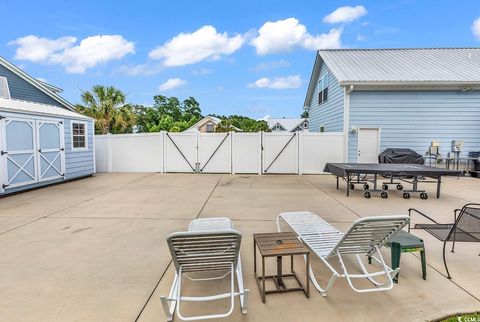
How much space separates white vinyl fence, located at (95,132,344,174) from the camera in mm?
11758

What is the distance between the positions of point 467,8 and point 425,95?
7003 mm

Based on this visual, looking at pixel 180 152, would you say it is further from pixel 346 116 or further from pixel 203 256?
pixel 203 256

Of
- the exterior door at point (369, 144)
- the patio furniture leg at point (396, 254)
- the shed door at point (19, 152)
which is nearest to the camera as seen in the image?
the patio furniture leg at point (396, 254)

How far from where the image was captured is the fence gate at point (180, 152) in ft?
40.8

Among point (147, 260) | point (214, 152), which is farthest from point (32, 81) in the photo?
point (147, 260)

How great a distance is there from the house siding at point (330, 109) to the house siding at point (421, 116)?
2.24 feet

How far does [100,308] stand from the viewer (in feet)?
8.03

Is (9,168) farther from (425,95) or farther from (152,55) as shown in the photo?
(152,55)

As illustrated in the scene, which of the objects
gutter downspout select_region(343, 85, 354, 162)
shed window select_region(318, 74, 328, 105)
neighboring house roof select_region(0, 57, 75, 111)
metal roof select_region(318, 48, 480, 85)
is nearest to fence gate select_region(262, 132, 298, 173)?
gutter downspout select_region(343, 85, 354, 162)

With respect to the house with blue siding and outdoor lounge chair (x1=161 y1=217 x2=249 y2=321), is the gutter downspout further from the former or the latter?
outdoor lounge chair (x1=161 y1=217 x2=249 y2=321)

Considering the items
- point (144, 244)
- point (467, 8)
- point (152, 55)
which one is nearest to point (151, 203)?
point (144, 244)

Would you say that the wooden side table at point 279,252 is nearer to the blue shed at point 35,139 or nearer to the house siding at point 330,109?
the blue shed at point 35,139

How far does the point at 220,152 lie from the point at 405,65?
9.21 meters

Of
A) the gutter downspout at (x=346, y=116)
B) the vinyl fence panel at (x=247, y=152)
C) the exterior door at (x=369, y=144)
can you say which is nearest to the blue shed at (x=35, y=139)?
the vinyl fence panel at (x=247, y=152)
